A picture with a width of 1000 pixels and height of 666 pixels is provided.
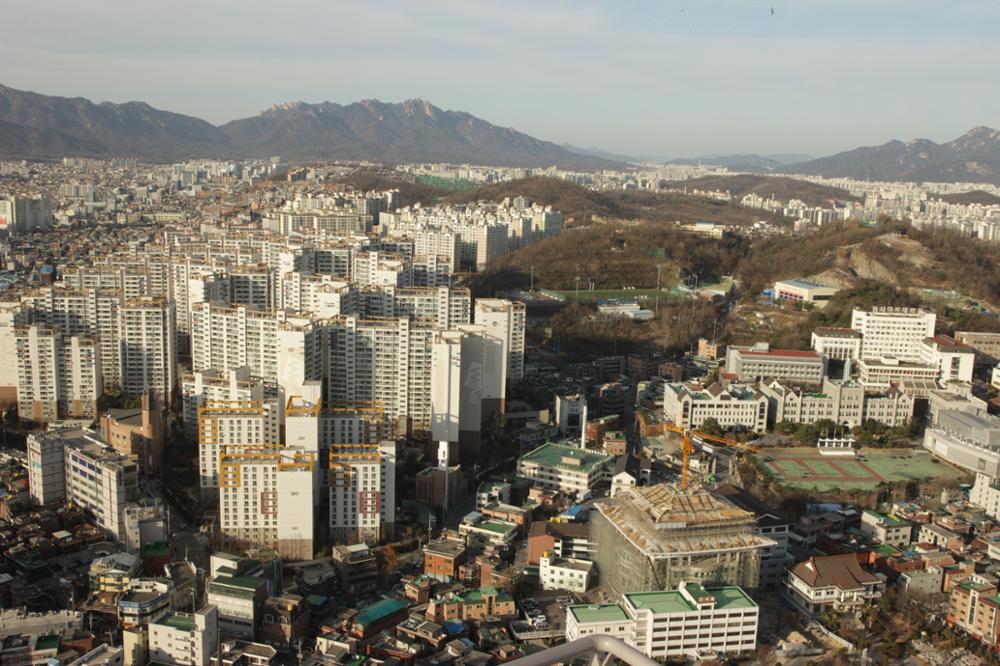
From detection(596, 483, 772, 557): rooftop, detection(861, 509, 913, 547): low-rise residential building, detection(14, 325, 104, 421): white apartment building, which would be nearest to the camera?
detection(596, 483, 772, 557): rooftop

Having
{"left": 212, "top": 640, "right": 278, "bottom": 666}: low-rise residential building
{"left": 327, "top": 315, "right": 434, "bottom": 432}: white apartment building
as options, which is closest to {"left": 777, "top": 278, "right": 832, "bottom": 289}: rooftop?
{"left": 327, "top": 315, "right": 434, "bottom": 432}: white apartment building

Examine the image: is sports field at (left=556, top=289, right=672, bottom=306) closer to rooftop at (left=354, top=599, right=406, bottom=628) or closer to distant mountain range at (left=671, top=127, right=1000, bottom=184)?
rooftop at (left=354, top=599, right=406, bottom=628)

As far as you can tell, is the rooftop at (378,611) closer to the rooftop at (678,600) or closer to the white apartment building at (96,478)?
the rooftop at (678,600)

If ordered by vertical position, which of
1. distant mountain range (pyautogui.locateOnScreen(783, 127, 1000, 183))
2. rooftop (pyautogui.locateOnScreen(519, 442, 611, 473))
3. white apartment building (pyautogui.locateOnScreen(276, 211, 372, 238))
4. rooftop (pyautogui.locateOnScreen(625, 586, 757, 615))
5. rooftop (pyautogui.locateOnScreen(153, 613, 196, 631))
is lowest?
rooftop (pyautogui.locateOnScreen(153, 613, 196, 631))

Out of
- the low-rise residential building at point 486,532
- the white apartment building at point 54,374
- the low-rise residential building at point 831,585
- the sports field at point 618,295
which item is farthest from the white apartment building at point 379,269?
the low-rise residential building at point 831,585

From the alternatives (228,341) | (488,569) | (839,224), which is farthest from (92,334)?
(839,224)

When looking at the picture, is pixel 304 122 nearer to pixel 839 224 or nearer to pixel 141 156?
pixel 141 156
